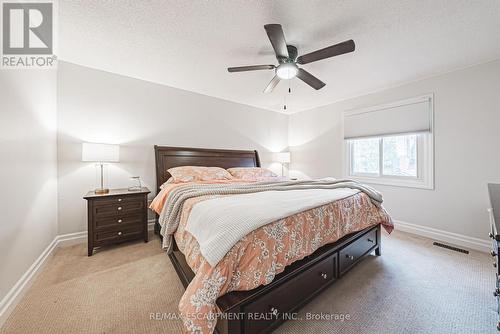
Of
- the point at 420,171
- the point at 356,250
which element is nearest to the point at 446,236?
the point at 420,171

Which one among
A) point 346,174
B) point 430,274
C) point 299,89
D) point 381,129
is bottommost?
point 430,274

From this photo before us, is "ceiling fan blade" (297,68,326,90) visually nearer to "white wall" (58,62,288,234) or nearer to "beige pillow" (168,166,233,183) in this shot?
"beige pillow" (168,166,233,183)

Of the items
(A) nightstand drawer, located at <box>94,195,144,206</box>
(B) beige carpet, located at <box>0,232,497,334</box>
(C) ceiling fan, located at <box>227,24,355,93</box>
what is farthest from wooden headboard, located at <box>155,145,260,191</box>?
(C) ceiling fan, located at <box>227,24,355,93</box>

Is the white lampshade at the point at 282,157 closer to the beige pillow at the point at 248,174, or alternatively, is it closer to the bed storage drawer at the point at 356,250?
the beige pillow at the point at 248,174

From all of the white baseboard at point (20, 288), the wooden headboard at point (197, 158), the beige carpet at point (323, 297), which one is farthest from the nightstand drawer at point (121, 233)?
the wooden headboard at point (197, 158)

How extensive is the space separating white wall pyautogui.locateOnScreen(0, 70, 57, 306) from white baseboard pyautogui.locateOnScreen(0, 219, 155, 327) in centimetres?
5

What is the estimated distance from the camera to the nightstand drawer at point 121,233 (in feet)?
7.51

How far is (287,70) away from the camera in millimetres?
2039

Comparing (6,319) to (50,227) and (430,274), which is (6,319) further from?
Answer: (430,274)

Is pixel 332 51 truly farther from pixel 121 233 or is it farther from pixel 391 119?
pixel 121 233

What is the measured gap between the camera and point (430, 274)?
6.21 ft

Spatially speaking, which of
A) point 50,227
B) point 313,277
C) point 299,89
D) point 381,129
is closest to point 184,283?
point 313,277

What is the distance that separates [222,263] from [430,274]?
2202 mm

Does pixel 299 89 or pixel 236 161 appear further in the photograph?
pixel 236 161
